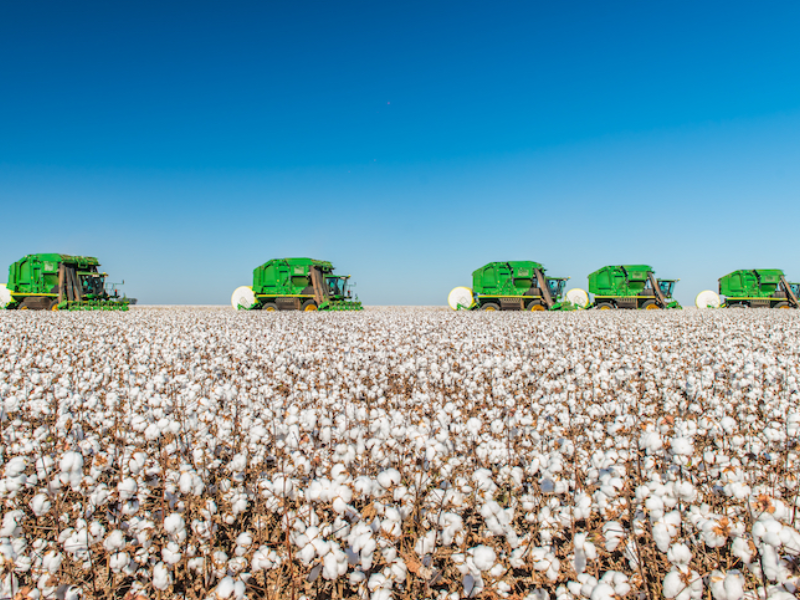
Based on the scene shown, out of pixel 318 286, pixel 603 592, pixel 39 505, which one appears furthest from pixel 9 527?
pixel 318 286

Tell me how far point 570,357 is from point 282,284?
62.3 feet

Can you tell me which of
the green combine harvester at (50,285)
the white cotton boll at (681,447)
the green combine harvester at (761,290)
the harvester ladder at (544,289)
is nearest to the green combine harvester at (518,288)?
the harvester ladder at (544,289)

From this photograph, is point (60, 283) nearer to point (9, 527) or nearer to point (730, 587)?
point (9, 527)

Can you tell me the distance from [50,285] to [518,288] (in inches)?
1027

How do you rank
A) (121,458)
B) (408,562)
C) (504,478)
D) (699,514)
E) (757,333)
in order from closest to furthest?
(699,514)
(408,562)
(504,478)
(121,458)
(757,333)

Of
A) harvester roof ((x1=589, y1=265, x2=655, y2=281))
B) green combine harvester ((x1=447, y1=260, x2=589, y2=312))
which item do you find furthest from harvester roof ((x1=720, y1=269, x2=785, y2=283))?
green combine harvester ((x1=447, y1=260, x2=589, y2=312))

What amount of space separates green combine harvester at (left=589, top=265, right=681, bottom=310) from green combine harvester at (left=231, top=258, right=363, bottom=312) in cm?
1734

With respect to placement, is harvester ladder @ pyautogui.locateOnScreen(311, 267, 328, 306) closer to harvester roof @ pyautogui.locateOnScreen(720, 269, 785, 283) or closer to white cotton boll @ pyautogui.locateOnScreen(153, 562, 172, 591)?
white cotton boll @ pyautogui.locateOnScreen(153, 562, 172, 591)

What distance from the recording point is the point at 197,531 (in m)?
2.26

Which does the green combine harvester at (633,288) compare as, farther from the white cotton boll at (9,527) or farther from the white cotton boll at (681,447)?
the white cotton boll at (9,527)

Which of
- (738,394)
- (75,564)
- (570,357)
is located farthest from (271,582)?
(570,357)

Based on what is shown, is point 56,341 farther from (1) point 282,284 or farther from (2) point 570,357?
(1) point 282,284

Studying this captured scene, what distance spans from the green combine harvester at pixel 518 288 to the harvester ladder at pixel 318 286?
8951 mm

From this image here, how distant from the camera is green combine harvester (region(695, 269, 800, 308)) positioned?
2911 centimetres
